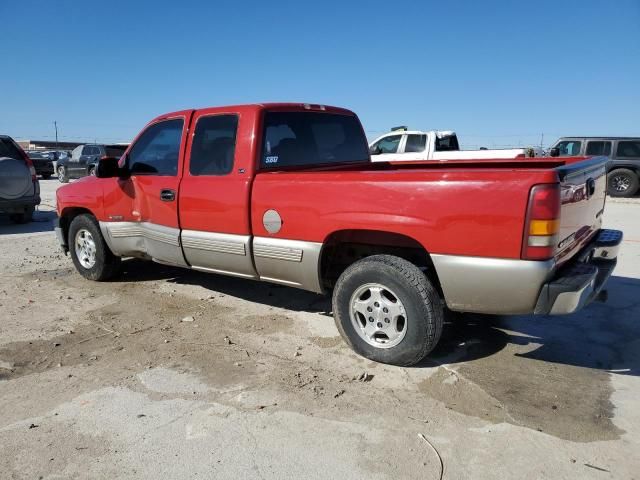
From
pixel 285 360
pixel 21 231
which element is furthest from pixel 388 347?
pixel 21 231

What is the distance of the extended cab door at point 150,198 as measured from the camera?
4766 millimetres

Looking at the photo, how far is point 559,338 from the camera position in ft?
13.3

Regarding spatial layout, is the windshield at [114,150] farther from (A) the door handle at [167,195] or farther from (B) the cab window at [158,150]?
(A) the door handle at [167,195]

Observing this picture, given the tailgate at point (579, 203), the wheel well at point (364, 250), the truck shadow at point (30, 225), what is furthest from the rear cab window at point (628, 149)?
the truck shadow at point (30, 225)

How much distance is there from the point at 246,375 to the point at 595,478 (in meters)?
2.17

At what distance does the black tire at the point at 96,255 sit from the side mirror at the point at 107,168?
812 millimetres

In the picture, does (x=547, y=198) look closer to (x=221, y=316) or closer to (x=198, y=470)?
(x=198, y=470)

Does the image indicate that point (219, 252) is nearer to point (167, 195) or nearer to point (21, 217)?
point (167, 195)

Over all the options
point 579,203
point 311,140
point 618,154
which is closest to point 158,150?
point 311,140

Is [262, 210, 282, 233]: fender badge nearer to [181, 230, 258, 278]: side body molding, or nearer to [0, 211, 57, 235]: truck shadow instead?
[181, 230, 258, 278]: side body molding

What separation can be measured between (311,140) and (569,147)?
14.0 meters

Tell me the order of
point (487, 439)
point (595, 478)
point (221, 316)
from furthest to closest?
point (221, 316) < point (487, 439) < point (595, 478)

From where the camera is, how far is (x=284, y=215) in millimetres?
3850

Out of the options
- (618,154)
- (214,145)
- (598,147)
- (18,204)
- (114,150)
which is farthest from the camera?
(114,150)
